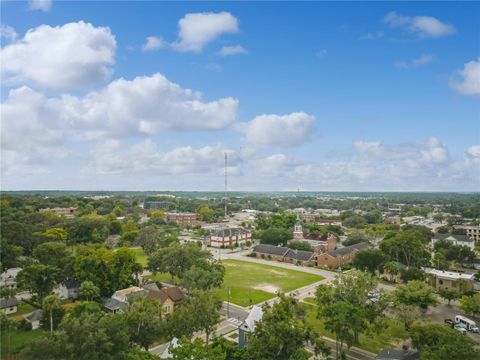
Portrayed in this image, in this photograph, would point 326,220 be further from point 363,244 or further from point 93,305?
point 93,305

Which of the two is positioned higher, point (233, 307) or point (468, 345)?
point (468, 345)

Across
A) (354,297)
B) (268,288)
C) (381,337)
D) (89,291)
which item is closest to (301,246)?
(268,288)

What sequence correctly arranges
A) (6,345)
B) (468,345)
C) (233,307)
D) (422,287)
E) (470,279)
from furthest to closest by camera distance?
(470,279), (233,307), (422,287), (6,345), (468,345)

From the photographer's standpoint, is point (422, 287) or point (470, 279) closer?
point (422, 287)

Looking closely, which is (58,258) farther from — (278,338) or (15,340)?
(278,338)

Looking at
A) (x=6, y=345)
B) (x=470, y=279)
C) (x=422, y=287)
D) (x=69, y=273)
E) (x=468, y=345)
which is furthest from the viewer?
(x=470, y=279)

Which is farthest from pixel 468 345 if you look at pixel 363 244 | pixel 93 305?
pixel 363 244

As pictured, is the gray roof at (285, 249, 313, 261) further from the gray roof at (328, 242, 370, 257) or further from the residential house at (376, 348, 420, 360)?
the residential house at (376, 348, 420, 360)
